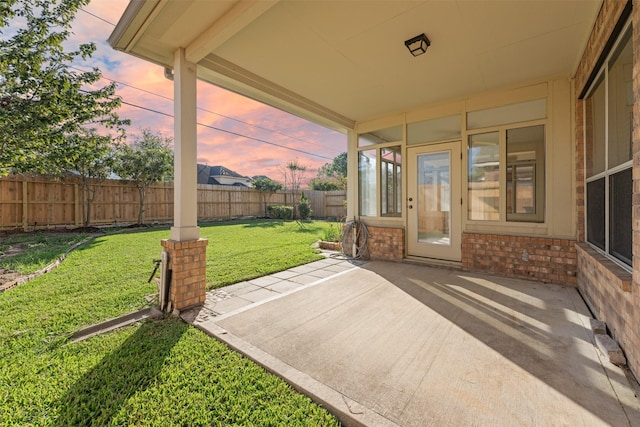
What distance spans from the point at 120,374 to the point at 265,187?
14.2 meters

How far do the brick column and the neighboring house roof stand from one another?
849 inches

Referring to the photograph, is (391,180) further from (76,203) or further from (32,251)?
(76,203)

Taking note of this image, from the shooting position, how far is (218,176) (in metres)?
23.7

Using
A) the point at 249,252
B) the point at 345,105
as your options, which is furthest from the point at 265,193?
the point at 345,105

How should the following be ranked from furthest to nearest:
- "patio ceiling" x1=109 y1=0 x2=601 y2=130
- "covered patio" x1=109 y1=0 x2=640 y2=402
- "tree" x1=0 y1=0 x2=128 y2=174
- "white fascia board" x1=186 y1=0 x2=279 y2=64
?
"tree" x1=0 y1=0 x2=128 y2=174
"patio ceiling" x1=109 y1=0 x2=601 y2=130
"white fascia board" x1=186 y1=0 x2=279 y2=64
"covered patio" x1=109 y1=0 x2=640 y2=402

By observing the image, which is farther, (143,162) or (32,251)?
(143,162)

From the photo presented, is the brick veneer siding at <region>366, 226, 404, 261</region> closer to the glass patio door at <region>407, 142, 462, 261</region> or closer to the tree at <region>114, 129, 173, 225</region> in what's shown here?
the glass patio door at <region>407, 142, 462, 261</region>

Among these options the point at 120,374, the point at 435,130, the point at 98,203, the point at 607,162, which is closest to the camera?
the point at 120,374

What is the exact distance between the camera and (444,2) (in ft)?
7.93

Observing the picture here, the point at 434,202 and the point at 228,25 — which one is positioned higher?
the point at 228,25

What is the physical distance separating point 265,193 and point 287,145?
442 cm

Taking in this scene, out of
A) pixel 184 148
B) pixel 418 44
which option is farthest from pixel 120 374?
pixel 418 44

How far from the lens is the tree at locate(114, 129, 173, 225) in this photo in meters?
10.2

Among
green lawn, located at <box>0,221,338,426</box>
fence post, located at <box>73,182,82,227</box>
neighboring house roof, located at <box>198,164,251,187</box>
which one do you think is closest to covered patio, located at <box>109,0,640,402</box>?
green lawn, located at <box>0,221,338,426</box>
